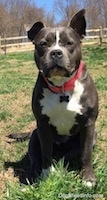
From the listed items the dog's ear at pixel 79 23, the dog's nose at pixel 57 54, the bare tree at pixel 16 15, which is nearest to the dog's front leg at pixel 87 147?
the dog's nose at pixel 57 54

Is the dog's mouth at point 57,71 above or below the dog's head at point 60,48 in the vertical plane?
below

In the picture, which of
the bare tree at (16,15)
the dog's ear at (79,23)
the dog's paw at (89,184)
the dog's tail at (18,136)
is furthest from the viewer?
the bare tree at (16,15)

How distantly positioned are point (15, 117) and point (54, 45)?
2.81 meters

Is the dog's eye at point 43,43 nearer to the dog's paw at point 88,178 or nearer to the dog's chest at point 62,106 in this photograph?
the dog's chest at point 62,106

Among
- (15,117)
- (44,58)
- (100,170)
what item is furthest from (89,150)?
(15,117)

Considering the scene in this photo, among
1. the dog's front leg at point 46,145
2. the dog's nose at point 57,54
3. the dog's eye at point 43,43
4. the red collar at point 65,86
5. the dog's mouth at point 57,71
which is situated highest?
the dog's eye at point 43,43

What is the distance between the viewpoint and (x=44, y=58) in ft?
11.3

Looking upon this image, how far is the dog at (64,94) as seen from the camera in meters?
3.47

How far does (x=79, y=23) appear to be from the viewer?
3.65 metres

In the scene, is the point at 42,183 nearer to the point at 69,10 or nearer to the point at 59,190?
the point at 59,190

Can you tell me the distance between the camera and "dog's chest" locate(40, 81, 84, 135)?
144 inches

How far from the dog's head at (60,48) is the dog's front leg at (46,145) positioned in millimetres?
586

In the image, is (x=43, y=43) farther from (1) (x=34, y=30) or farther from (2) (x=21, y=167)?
(2) (x=21, y=167)

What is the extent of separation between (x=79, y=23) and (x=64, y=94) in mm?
672
